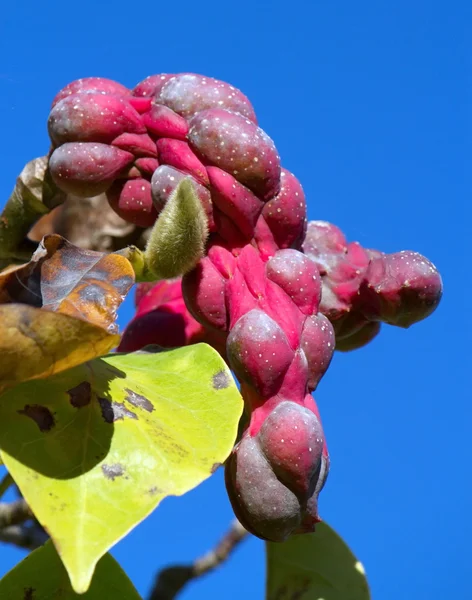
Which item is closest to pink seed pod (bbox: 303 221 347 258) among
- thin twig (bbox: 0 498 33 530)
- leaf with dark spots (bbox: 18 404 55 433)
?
leaf with dark spots (bbox: 18 404 55 433)

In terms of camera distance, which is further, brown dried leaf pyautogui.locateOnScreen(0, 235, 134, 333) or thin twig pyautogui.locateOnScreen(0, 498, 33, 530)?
thin twig pyautogui.locateOnScreen(0, 498, 33, 530)

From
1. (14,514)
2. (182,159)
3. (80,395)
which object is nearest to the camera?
(80,395)

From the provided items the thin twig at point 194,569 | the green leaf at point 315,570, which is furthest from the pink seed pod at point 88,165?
the thin twig at point 194,569

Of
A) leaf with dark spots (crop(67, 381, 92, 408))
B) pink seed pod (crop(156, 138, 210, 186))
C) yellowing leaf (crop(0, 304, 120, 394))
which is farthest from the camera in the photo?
pink seed pod (crop(156, 138, 210, 186))

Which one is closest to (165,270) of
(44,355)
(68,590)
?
(44,355)

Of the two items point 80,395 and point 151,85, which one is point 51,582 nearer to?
point 80,395

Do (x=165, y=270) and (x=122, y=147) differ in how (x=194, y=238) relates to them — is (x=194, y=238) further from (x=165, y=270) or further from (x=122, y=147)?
(x=122, y=147)

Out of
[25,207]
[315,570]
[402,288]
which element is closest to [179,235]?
[402,288]

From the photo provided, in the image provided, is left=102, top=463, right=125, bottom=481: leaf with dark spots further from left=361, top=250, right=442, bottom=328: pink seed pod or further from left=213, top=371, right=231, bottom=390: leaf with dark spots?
left=361, top=250, right=442, bottom=328: pink seed pod
